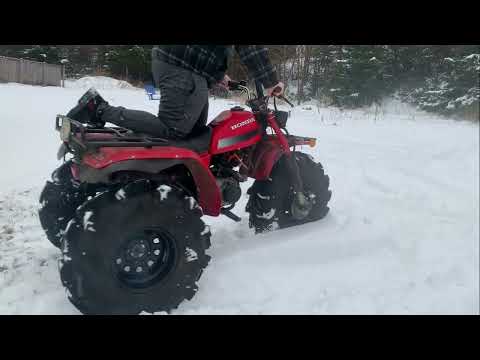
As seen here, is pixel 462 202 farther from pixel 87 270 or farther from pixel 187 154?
pixel 87 270

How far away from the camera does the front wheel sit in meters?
3.42

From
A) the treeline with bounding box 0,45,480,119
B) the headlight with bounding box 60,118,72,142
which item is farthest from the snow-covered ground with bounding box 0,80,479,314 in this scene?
the headlight with bounding box 60,118,72,142

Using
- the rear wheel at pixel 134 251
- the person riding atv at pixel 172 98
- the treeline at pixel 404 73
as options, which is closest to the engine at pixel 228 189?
the person riding atv at pixel 172 98

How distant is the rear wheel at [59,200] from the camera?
291cm

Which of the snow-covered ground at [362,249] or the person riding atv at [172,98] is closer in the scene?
the snow-covered ground at [362,249]

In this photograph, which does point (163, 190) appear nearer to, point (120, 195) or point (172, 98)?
point (120, 195)

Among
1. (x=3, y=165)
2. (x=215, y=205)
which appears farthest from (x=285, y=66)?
(x=215, y=205)

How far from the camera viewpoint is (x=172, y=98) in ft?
8.81

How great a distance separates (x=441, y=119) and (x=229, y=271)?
1.70m

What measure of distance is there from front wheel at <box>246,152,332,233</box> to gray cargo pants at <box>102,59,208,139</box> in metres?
0.97

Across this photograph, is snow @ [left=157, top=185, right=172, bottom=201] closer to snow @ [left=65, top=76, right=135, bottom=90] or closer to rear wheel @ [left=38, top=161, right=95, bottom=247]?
rear wheel @ [left=38, top=161, right=95, bottom=247]

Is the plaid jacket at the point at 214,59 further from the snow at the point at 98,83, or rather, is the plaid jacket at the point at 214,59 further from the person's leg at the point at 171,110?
the snow at the point at 98,83

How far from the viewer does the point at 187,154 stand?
8.41ft

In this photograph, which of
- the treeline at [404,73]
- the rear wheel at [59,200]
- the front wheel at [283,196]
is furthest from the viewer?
the front wheel at [283,196]
